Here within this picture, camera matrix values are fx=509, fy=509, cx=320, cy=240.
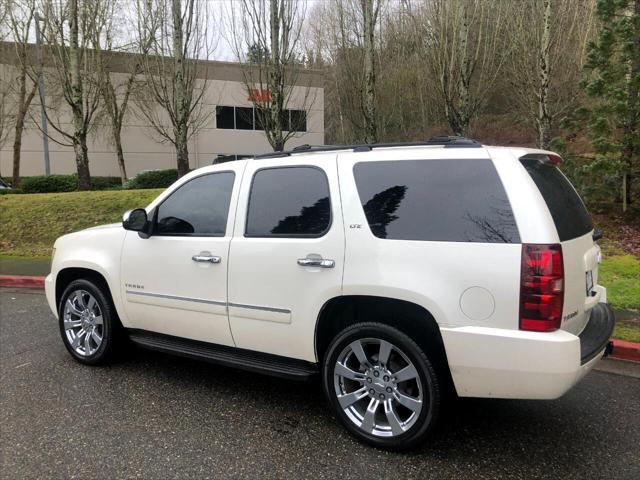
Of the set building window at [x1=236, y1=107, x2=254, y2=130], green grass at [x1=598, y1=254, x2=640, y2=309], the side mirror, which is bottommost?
green grass at [x1=598, y1=254, x2=640, y2=309]

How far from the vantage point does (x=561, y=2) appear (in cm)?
1367

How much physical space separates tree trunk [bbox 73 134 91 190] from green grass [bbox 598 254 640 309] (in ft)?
48.9

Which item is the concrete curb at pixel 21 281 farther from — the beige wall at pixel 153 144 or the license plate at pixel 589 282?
the beige wall at pixel 153 144

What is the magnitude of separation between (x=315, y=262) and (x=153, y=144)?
28487 mm

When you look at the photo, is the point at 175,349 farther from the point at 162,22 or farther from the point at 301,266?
the point at 162,22

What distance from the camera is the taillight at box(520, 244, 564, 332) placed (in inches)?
105

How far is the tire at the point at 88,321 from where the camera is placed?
4.40 metres

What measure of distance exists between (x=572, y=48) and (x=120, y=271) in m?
15.7

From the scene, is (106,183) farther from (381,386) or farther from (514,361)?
(514,361)

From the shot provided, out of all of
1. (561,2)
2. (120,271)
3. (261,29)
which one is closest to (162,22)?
(261,29)

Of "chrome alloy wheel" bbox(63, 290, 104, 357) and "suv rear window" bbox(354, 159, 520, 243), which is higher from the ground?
"suv rear window" bbox(354, 159, 520, 243)

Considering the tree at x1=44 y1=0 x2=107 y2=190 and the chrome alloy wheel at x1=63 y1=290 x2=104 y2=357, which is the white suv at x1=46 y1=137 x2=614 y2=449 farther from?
the tree at x1=44 y1=0 x2=107 y2=190

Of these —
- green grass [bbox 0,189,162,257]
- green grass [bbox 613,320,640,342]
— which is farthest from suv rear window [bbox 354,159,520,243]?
green grass [bbox 0,189,162,257]

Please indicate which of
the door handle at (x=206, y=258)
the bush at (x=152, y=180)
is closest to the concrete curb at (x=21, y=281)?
the door handle at (x=206, y=258)
